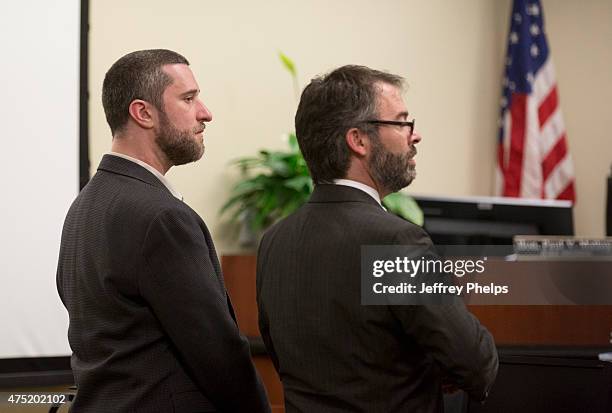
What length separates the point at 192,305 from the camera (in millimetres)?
1807

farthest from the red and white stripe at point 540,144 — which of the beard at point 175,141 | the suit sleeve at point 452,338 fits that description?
the suit sleeve at point 452,338

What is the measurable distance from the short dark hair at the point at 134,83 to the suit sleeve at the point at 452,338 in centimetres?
72

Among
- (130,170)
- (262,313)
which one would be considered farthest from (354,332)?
(130,170)

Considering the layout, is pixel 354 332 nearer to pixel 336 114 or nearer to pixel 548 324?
pixel 336 114

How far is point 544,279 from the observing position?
82.6 inches

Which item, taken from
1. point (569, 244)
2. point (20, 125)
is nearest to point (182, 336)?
point (569, 244)

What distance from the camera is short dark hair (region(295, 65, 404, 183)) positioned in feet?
5.93

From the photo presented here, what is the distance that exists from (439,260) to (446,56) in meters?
4.05

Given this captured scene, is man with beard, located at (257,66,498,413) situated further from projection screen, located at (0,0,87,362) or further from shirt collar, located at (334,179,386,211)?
projection screen, located at (0,0,87,362)

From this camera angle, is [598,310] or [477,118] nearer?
[598,310]

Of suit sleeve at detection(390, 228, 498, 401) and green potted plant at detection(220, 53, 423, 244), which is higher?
green potted plant at detection(220, 53, 423, 244)

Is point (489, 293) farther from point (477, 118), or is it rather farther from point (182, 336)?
point (477, 118)

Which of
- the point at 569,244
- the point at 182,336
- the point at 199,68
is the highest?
the point at 199,68

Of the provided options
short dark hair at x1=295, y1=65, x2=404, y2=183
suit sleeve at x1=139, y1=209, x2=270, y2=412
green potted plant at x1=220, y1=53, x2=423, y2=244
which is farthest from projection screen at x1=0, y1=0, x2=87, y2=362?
short dark hair at x1=295, y1=65, x2=404, y2=183
